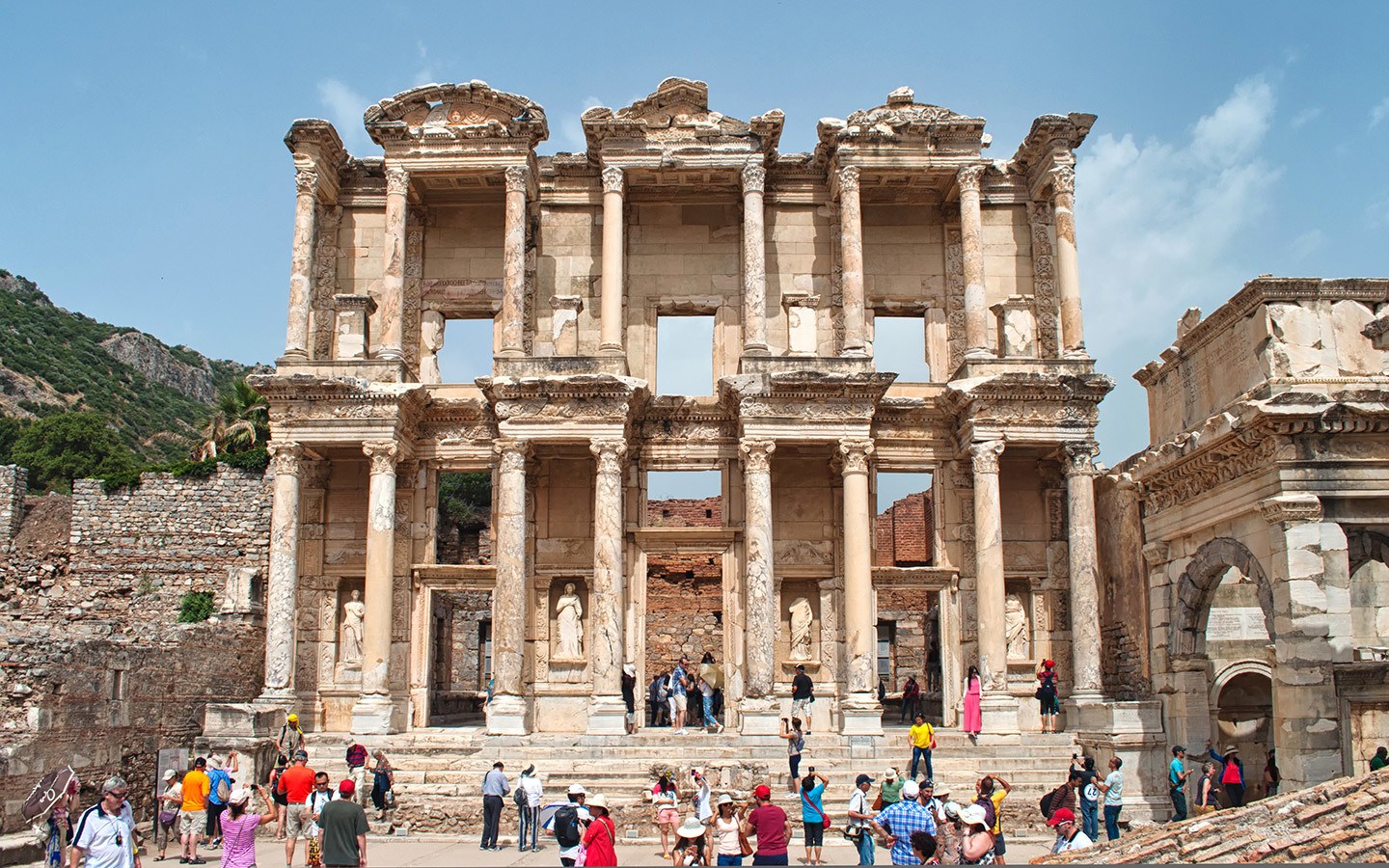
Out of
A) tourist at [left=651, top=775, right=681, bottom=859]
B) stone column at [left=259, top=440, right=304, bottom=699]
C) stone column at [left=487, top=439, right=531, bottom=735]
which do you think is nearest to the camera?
tourist at [left=651, top=775, right=681, bottom=859]

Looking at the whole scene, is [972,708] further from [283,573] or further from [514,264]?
[283,573]

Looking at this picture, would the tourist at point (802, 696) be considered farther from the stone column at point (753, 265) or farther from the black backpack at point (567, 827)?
the black backpack at point (567, 827)

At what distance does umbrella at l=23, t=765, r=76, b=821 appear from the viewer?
611 inches

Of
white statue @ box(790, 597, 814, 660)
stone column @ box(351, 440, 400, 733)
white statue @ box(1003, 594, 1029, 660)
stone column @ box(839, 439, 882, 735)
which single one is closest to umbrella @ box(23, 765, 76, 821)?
stone column @ box(351, 440, 400, 733)

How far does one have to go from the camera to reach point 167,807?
53.9 ft

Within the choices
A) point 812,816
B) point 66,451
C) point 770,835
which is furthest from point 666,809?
point 66,451

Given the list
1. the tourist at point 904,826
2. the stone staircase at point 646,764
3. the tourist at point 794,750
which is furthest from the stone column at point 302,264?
the tourist at point 904,826

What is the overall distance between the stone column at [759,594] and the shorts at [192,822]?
8.52 m

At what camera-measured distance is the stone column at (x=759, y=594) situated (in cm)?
2089

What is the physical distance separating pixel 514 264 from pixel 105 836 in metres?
14.9

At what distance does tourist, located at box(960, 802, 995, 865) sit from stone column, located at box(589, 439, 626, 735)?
34.4ft

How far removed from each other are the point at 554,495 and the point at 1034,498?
8978 millimetres

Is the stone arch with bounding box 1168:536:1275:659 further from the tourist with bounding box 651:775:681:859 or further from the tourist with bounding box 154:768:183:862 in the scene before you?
the tourist with bounding box 154:768:183:862

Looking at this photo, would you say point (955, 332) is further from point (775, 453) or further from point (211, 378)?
point (211, 378)
